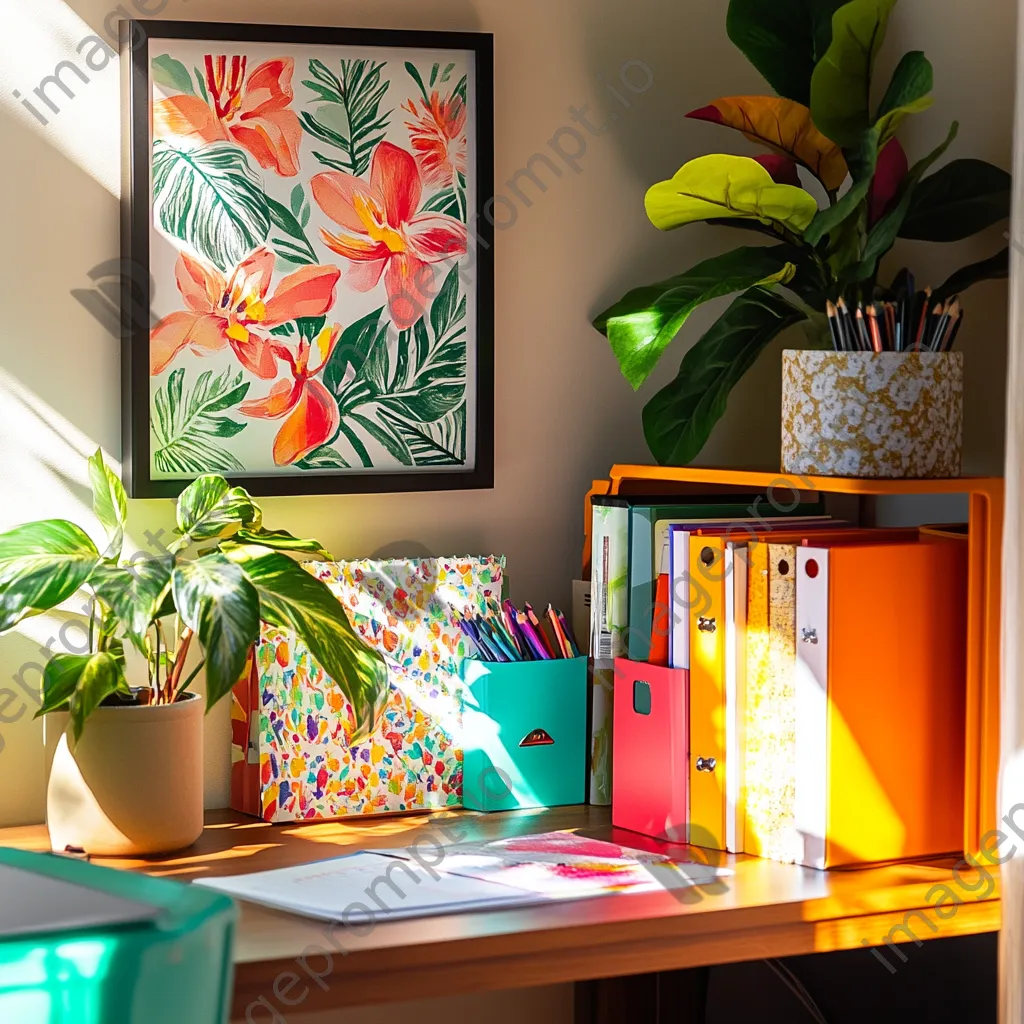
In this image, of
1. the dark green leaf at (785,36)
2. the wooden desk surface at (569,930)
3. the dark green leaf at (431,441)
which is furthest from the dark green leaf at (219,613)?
the dark green leaf at (785,36)

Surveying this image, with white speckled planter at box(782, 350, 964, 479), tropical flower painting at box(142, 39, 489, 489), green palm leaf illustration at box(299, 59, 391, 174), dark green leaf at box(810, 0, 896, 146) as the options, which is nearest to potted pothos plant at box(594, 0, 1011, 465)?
dark green leaf at box(810, 0, 896, 146)

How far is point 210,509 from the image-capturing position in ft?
5.09

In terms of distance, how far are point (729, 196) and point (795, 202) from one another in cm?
7

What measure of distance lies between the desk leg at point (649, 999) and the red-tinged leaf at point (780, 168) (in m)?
0.96

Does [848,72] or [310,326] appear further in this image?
[310,326]

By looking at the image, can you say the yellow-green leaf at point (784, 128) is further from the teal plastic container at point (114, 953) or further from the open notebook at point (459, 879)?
the teal plastic container at point (114, 953)

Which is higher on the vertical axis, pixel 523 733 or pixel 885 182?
pixel 885 182

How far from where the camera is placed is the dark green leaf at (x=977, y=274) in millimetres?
1625

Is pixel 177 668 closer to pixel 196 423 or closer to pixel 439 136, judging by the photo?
pixel 196 423

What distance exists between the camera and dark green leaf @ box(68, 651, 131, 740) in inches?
54.7

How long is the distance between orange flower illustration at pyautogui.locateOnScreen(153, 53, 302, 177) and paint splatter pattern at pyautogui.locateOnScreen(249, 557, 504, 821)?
48cm

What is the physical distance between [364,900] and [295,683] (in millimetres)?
388

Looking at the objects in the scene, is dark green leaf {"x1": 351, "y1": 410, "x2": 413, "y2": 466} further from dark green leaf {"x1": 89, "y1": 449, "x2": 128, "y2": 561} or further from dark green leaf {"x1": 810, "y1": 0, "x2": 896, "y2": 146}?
dark green leaf {"x1": 810, "y1": 0, "x2": 896, "y2": 146}

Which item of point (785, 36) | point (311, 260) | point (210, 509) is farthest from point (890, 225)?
point (210, 509)
